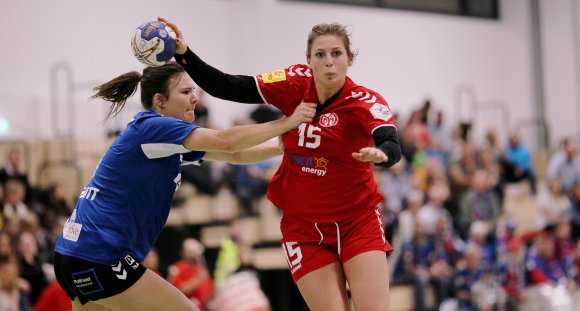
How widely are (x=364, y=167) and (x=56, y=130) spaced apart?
34.9 ft

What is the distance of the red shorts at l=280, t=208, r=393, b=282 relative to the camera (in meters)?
6.38

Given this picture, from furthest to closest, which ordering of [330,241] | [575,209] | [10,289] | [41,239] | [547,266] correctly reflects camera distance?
[575,209]
[547,266]
[41,239]
[10,289]
[330,241]

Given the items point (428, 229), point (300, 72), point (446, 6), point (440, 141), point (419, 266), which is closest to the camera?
point (300, 72)

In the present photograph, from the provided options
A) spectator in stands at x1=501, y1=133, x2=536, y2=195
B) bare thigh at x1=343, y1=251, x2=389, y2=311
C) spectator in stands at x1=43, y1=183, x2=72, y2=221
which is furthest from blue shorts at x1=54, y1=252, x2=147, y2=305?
spectator in stands at x1=501, y1=133, x2=536, y2=195

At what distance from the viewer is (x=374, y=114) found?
6.22 m

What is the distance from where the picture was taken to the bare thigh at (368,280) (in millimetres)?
6164

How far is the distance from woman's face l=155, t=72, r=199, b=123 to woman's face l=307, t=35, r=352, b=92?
82 cm

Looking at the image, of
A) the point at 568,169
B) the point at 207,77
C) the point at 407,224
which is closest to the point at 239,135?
the point at 207,77

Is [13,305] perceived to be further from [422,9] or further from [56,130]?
[422,9]

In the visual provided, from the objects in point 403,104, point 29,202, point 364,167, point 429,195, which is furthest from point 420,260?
point 364,167

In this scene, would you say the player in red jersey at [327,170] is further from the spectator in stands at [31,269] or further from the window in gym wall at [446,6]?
the window in gym wall at [446,6]

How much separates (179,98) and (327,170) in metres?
1.06

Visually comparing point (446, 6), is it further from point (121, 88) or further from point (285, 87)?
point (121, 88)

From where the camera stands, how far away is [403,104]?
72.8 ft
